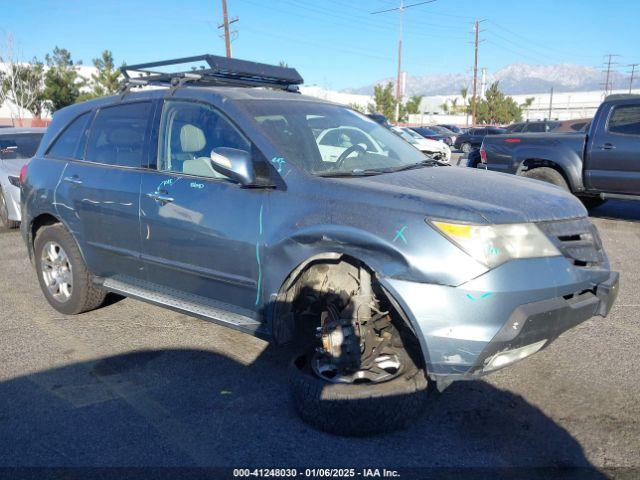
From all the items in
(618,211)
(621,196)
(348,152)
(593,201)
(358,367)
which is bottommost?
(618,211)

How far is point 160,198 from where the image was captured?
373 cm

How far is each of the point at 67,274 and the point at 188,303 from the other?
1636 mm

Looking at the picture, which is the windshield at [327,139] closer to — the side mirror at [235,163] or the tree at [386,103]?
the side mirror at [235,163]

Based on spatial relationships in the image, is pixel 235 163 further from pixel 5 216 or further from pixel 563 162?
pixel 5 216

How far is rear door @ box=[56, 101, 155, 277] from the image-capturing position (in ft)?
13.1

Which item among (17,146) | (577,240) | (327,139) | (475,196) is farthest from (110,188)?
(17,146)

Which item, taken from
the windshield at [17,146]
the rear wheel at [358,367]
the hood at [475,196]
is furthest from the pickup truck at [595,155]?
the windshield at [17,146]

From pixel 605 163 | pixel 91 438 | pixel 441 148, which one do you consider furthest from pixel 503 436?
pixel 441 148

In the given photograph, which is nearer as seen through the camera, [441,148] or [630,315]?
[630,315]

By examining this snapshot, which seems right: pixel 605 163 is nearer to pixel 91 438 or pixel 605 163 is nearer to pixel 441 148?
pixel 91 438

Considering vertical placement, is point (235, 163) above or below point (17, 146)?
above

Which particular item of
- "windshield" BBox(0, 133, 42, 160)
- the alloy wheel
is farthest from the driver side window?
"windshield" BBox(0, 133, 42, 160)

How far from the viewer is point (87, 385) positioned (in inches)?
141

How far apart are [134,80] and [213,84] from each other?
763 mm
